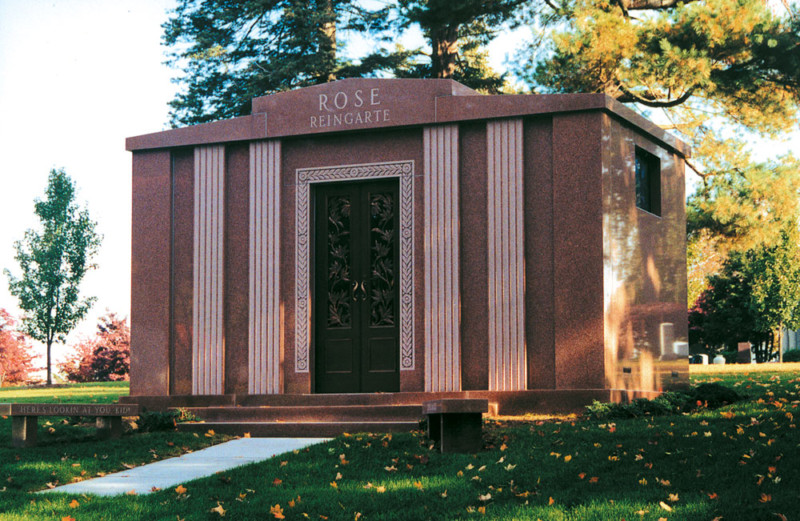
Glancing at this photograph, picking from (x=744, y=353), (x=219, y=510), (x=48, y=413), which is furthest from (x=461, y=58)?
(x=219, y=510)

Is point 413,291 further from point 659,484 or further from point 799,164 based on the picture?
point 799,164

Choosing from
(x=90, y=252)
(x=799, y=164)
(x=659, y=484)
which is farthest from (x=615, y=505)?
(x=90, y=252)

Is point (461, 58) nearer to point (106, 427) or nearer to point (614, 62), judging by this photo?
point (614, 62)

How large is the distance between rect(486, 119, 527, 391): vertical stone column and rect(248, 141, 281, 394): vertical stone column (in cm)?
320

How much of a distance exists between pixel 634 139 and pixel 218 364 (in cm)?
703

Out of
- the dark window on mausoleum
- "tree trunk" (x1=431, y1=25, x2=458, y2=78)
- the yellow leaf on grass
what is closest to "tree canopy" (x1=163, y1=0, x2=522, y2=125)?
"tree trunk" (x1=431, y1=25, x2=458, y2=78)

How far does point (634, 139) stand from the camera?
512 inches

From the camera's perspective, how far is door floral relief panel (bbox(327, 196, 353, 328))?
1301cm

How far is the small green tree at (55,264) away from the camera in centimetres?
2859

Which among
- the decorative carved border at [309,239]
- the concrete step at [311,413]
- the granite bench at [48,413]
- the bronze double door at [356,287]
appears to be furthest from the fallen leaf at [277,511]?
the bronze double door at [356,287]

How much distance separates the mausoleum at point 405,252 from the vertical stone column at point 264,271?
0.02m

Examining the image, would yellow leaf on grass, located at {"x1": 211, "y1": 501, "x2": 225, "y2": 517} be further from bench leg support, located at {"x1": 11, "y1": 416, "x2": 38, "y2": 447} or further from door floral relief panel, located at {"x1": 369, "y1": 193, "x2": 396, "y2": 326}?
door floral relief panel, located at {"x1": 369, "y1": 193, "x2": 396, "y2": 326}

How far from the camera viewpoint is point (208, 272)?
13.4m

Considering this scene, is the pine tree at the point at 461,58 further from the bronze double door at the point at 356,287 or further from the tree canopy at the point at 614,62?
the bronze double door at the point at 356,287
